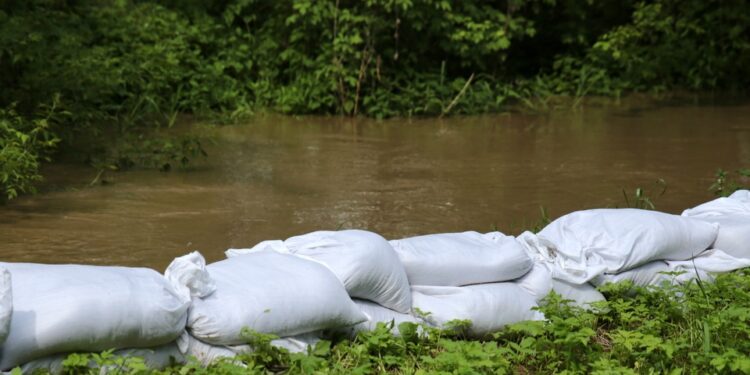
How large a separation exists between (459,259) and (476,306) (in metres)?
0.18

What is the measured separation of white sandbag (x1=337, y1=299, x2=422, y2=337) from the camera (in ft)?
10.6

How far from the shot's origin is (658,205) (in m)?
5.85

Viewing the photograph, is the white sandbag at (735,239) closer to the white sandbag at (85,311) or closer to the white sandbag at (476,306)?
the white sandbag at (476,306)

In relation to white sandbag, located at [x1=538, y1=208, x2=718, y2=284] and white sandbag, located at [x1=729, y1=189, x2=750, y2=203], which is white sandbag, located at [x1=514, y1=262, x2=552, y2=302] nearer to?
white sandbag, located at [x1=538, y1=208, x2=718, y2=284]

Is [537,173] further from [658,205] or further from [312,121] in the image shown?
[312,121]

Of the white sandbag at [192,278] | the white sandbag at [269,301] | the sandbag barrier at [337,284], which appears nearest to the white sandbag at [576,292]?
the sandbag barrier at [337,284]

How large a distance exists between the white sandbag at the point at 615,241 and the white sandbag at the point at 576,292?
0.02m

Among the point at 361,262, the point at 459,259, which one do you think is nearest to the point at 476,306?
the point at 459,259

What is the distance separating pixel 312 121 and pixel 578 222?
17.1 ft

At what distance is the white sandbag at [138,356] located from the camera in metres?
2.67

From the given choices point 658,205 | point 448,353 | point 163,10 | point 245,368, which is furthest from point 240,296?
point 163,10

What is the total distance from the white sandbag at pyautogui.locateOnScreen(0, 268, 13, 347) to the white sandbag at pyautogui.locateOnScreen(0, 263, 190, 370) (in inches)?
1.4

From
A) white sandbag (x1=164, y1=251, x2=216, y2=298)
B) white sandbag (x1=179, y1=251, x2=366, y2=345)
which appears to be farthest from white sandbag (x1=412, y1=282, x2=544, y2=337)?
white sandbag (x1=164, y1=251, x2=216, y2=298)

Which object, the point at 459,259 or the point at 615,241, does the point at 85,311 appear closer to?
the point at 459,259
